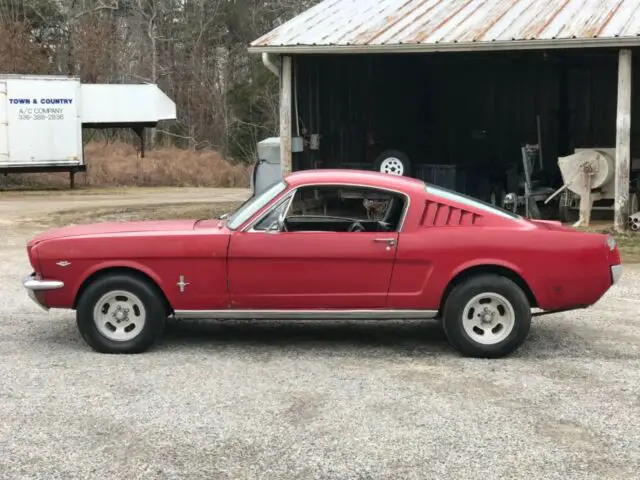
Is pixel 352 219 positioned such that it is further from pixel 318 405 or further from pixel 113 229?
pixel 318 405

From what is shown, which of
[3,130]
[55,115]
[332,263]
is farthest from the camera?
[55,115]

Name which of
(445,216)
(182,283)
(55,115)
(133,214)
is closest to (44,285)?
(182,283)

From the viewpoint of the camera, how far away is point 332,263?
254 inches

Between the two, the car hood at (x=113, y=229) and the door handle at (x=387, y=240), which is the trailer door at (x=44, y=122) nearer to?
the car hood at (x=113, y=229)

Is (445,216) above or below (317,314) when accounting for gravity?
above

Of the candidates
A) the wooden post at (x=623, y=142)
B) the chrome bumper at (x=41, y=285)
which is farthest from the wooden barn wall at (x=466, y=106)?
the chrome bumper at (x=41, y=285)

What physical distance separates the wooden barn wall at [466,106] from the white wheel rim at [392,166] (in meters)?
1.97

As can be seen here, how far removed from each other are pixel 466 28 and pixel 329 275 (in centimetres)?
934

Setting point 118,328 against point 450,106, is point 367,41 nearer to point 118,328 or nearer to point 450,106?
point 450,106

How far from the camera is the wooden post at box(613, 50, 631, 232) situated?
44.1 feet

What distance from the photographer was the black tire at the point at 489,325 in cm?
639

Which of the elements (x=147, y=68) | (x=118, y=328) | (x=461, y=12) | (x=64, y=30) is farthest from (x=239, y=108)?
(x=118, y=328)

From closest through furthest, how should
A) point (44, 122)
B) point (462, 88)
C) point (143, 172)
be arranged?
1. point (462, 88)
2. point (44, 122)
3. point (143, 172)

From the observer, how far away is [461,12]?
15633 millimetres
